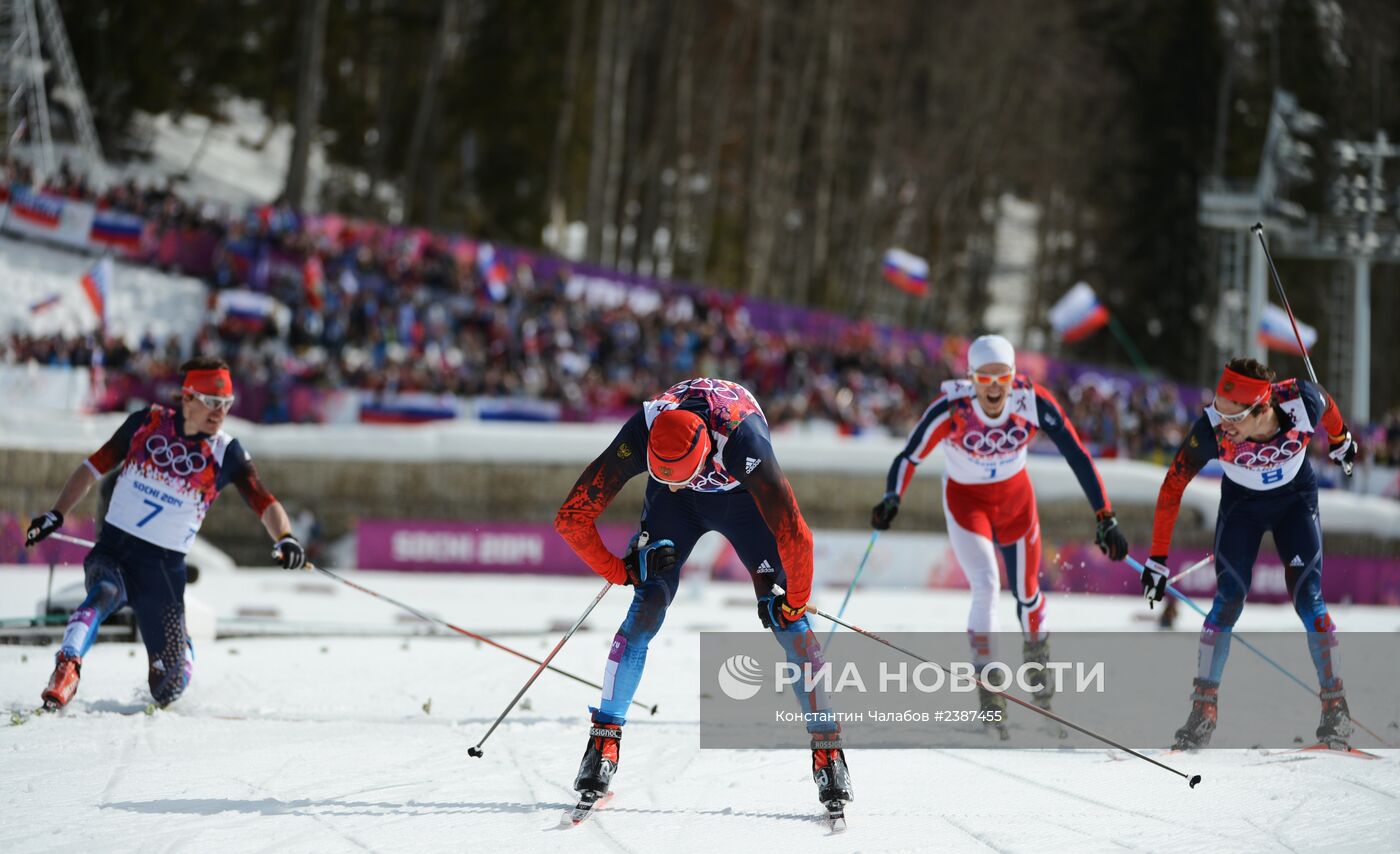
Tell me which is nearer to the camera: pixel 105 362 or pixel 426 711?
pixel 426 711

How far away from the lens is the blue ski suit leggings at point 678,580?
19.3 feet

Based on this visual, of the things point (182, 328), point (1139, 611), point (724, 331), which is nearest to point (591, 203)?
point (724, 331)

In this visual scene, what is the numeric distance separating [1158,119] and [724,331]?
2052 centimetres

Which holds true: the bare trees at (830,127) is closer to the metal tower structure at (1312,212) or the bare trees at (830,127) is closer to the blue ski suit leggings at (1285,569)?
the metal tower structure at (1312,212)

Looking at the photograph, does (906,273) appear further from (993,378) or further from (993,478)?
(993,378)

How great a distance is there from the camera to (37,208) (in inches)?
934

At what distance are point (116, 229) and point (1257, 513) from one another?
21.1 meters

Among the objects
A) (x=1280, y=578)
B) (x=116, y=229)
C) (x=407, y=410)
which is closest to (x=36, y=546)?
(x=407, y=410)

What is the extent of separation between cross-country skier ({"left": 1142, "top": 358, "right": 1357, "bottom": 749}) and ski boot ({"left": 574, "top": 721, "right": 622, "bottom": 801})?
2977mm

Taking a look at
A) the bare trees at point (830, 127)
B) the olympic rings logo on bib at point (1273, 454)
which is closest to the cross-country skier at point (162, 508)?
the olympic rings logo on bib at point (1273, 454)

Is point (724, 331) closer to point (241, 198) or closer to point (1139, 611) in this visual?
point (1139, 611)

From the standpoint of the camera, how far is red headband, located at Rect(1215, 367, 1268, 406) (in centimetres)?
711

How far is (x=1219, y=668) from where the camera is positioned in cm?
733

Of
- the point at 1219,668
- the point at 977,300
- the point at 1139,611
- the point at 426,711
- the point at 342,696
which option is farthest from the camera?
the point at 977,300
